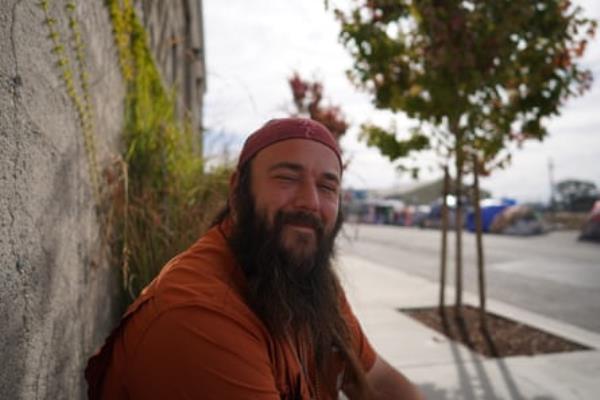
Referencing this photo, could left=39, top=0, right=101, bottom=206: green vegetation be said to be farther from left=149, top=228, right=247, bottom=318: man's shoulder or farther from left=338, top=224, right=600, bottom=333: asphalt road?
left=338, top=224, right=600, bottom=333: asphalt road

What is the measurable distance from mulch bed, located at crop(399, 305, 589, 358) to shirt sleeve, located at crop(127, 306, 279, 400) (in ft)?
11.2

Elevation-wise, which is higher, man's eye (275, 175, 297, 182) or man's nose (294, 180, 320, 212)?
man's eye (275, 175, 297, 182)

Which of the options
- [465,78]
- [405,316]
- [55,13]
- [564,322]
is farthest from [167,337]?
[564,322]

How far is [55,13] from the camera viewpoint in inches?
73.8

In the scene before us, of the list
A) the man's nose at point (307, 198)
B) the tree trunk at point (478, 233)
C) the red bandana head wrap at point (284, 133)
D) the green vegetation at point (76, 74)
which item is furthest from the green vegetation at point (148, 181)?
the tree trunk at point (478, 233)

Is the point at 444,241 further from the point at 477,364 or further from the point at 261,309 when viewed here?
the point at 261,309

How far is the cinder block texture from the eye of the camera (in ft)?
4.61

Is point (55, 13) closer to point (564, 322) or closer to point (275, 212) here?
point (275, 212)

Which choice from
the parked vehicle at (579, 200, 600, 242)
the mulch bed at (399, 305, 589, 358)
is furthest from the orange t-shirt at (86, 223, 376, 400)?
the parked vehicle at (579, 200, 600, 242)

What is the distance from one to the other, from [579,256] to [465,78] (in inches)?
362

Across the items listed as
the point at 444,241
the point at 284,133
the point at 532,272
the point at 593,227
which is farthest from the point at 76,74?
the point at 593,227

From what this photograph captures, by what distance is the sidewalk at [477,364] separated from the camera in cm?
328

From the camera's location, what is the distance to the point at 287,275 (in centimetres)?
175

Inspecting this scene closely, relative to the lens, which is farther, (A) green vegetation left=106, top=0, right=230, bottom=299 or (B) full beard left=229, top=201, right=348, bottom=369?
(A) green vegetation left=106, top=0, right=230, bottom=299
